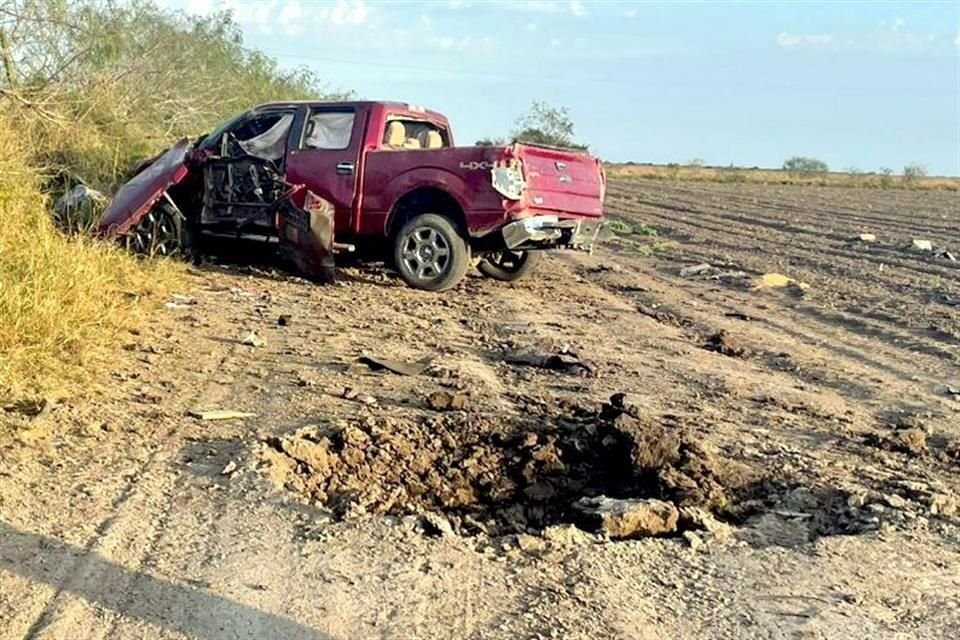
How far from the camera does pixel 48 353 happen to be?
21.6 feet

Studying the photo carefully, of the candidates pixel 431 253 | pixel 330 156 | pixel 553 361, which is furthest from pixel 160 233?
pixel 553 361

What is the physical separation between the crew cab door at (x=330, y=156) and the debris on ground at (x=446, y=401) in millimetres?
5032

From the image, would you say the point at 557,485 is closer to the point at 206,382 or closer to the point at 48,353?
the point at 206,382

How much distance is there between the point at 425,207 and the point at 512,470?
586cm

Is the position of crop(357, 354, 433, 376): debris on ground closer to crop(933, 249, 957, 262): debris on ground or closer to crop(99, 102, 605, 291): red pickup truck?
crop(99, 102, 605, 291): red pickup truck

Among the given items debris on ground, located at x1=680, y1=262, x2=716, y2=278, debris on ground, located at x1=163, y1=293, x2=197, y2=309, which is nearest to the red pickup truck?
debris on ground, located at x1=163, y1=293, x2=197, y2=309

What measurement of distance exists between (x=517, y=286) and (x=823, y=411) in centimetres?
586

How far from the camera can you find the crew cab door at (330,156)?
11.1 metres

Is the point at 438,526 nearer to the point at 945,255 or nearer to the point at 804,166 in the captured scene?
the point at 945,255

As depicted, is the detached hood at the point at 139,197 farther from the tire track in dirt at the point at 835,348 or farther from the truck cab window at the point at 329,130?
the tire track in dirt at the point at 835,348

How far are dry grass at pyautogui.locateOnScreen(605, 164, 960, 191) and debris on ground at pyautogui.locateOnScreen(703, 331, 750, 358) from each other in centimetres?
5155

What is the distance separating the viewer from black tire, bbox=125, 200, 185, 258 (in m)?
11.6

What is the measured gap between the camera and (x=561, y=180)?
10.9 metres

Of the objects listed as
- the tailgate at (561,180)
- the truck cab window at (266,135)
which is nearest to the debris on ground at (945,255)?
the tailgate at (561,180)
